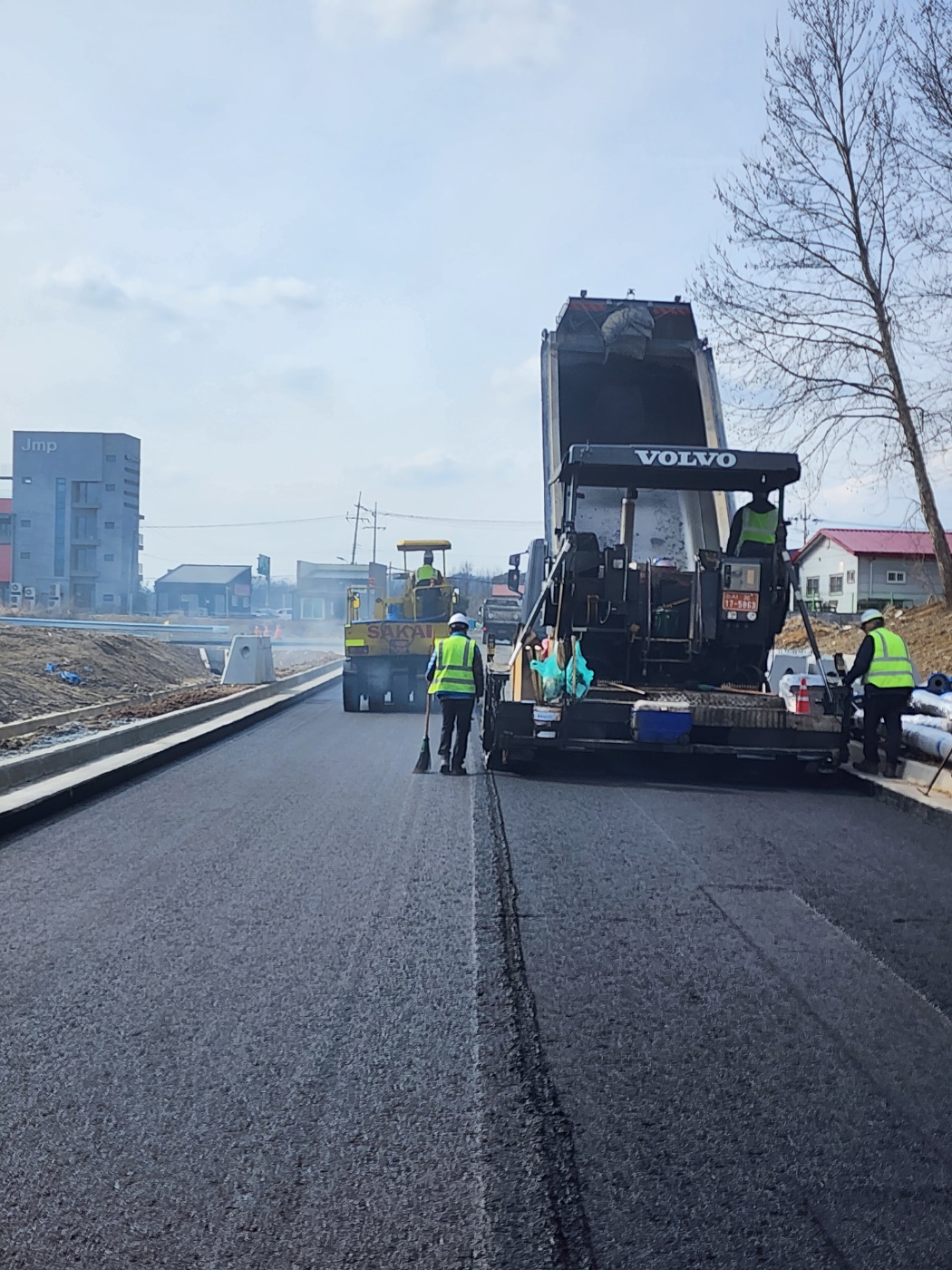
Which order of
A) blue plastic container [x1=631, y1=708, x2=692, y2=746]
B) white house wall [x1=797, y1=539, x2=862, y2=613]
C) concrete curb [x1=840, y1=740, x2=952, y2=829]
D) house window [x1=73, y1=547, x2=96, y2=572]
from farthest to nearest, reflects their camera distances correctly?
house window [x1=73, y1=547, x2=96, y2=572]
white house wall [x1=797, y1=539, x2=862, y2=613]
blue plastic container [x1=631, y1=708, x2=692, y2=746]
concrete curb [x1=840, y1=740, x2=952, y2=829]

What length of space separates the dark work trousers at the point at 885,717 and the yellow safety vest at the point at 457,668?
376cm

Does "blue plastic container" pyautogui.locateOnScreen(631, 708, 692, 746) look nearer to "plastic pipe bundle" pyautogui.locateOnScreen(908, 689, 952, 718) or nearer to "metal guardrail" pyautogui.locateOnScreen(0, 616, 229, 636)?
"plastic pipe bundle" pyautogui.locateOnScreen(908, 689, 952, 718)

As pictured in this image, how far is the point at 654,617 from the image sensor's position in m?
11.6

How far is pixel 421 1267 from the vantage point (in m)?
2.73

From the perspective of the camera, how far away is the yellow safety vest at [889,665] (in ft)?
36.0

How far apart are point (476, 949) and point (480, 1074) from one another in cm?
140

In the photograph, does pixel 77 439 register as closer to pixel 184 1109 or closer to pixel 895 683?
pixel 895 683

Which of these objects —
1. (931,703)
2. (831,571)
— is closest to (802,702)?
(931,703)

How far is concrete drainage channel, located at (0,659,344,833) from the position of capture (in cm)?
848

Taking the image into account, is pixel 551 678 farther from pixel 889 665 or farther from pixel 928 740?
pixel 928 740

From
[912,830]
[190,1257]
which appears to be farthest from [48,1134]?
[912,830]

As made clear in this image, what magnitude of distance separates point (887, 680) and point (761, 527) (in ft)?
6.13

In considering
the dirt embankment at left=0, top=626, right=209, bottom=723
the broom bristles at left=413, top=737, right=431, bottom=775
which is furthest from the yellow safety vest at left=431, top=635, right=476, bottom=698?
the dirt embankment at left=0, top=626, right=209, bottom=723

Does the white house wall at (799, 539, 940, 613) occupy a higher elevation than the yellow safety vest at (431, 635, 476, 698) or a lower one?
higher
